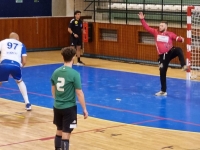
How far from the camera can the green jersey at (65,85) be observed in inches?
308

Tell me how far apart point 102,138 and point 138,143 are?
74 centimetres

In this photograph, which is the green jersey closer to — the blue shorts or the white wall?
the blue shorts

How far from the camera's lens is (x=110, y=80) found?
17141 mm

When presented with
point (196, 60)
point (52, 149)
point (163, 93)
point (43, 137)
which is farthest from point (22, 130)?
point (196, 60)

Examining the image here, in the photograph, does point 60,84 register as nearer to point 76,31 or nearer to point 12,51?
point 12,51

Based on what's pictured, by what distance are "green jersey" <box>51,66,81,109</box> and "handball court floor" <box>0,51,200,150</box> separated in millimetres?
1696

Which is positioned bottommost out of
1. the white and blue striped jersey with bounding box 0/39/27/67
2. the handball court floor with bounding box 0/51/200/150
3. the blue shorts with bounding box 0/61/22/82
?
the handball court floor with bounding box 0/51/200/150

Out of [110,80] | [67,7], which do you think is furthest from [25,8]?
[110,80]

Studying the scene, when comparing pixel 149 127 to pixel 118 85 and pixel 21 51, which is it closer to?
pixel 21 51

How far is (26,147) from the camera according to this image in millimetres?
9398

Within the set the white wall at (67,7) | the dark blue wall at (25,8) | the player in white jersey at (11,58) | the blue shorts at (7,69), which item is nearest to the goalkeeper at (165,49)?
the player in white jersey at (11,58)

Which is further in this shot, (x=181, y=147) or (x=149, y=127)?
(x=149, y=127)

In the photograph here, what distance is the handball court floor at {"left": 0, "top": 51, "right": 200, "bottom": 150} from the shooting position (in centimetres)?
978

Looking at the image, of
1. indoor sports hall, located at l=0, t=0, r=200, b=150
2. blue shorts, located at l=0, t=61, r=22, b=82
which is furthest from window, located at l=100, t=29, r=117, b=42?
blue shorts, located at l=0, t=61, r=22, b=82
